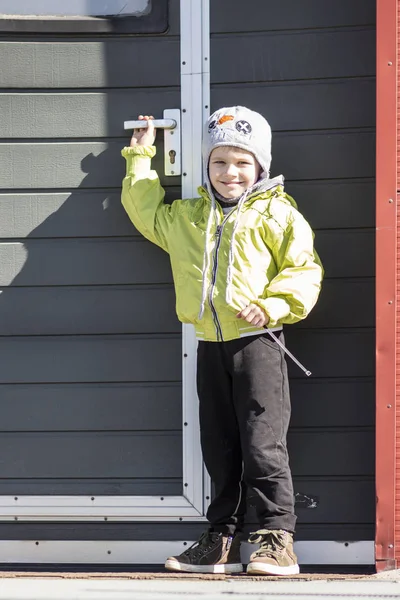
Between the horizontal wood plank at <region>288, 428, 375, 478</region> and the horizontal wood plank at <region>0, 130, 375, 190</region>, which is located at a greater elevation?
the horizontal wood plank at <region>0, 130, 375, 190</region>

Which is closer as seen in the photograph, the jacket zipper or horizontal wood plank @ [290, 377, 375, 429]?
the jacket zipper

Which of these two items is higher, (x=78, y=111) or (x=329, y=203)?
(x=78, y=111)

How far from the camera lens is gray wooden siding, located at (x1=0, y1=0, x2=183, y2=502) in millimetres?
3227

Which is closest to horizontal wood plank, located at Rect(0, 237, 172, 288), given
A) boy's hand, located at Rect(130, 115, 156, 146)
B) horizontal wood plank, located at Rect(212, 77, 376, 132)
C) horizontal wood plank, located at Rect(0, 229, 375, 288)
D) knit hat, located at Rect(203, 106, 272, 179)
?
horizontal wood plank, located at Rect(0, 229, 375, 288)

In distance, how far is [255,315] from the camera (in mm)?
2820

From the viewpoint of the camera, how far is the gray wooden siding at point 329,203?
3143mm

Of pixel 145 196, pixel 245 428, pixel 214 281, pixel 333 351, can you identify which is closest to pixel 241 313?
pixel 214 281

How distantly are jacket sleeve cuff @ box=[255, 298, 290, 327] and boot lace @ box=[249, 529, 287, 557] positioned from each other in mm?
676

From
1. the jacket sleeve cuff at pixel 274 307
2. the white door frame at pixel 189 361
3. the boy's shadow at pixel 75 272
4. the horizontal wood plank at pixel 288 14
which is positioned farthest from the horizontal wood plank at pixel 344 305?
the horizontal wood plank at pixel 288 14

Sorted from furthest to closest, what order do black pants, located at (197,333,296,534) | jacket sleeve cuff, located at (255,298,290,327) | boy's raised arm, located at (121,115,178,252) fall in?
boy's raised arm, located at (121,115,178,252), black pants, located at (197,333,296,534), jacket sleeve cuff, located at (255,298,290,327)

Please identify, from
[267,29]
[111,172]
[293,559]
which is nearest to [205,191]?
[111,172]

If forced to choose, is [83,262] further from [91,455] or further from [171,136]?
[91,455]

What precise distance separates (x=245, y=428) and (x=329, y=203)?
84 centimetres

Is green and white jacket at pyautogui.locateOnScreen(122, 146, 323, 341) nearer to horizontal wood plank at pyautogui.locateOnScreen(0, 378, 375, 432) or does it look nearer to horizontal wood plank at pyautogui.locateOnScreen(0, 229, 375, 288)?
horizontal wood plank at pyautogui.locateOnScreen(0, 229, 375, 288)
